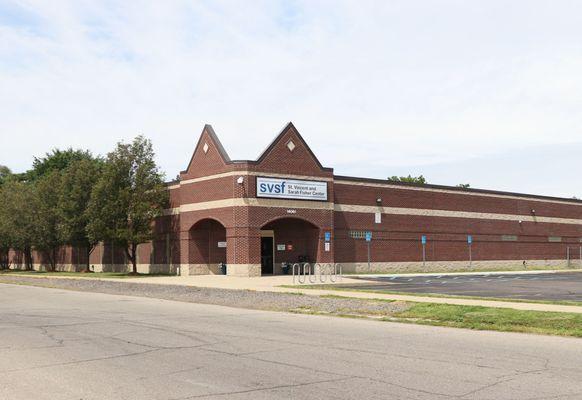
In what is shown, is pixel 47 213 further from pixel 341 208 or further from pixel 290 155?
pixel 341 208

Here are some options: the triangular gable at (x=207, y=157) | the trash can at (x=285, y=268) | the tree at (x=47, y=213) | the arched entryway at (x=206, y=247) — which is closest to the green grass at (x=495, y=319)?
the trash can at (x=285, y=268)

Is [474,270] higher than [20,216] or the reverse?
the reverse

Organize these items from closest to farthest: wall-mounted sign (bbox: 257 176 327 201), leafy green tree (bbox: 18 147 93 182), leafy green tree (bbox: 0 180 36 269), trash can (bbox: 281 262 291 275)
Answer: wall-mounted sign (bbox: 257 176 327 201) < trash can (bbox: 281 262 291 275) < leafy green tree (bbox: 0 180 36 269) < leafy green tree (bbox: 18 147 93 182)

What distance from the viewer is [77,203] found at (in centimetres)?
4975

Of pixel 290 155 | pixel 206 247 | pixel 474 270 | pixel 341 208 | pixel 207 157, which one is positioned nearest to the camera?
pixel 290 155

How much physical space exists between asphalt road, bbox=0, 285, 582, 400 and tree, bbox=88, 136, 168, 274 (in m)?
27.8

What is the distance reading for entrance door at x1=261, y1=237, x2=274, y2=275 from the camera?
42.9 meters

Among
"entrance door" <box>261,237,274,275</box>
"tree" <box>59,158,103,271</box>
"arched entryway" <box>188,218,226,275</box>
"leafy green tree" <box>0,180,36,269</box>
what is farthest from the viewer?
"leafy green tree" <box>0,180,36,269</box>

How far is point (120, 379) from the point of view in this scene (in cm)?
866

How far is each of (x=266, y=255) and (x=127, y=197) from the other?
10403 millimetres

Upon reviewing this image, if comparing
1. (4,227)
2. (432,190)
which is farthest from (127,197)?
(432,190)

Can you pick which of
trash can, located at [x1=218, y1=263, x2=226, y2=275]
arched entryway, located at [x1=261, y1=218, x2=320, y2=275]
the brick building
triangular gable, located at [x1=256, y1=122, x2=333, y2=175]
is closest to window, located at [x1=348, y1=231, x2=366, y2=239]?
the brick building

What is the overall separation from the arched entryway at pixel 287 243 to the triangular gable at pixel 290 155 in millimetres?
3588

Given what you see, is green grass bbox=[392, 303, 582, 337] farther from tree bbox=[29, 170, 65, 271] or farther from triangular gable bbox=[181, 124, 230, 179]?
tree bbox=[29, 170, 65, 271]
